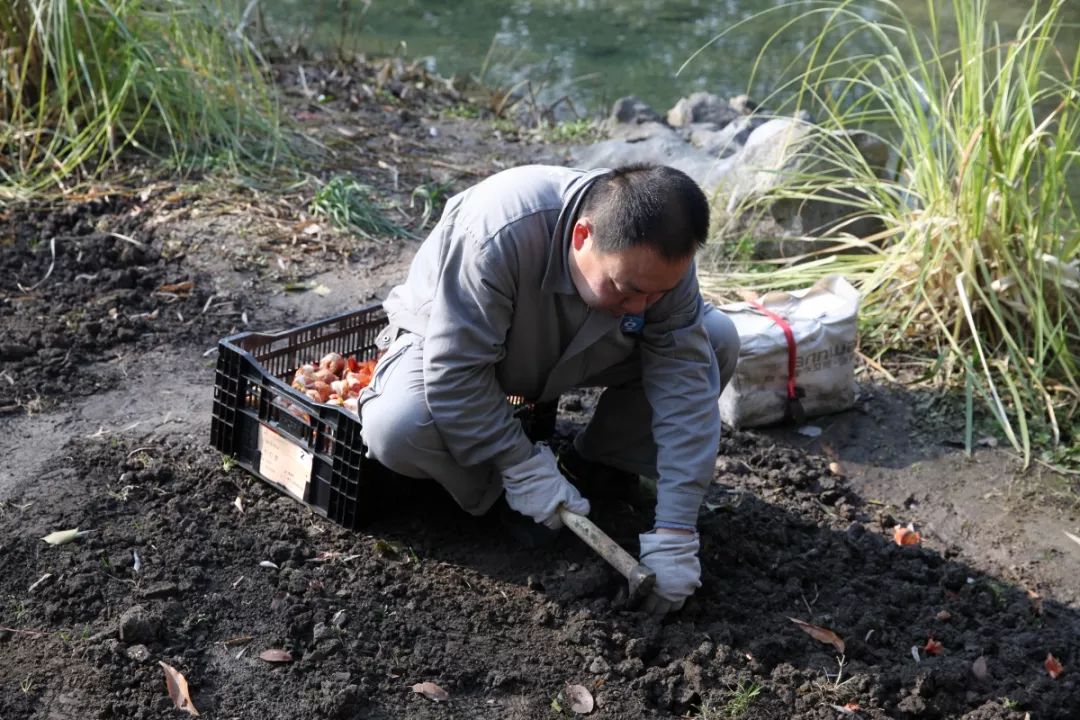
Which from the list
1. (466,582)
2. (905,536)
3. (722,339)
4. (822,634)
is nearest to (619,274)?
(722,339)

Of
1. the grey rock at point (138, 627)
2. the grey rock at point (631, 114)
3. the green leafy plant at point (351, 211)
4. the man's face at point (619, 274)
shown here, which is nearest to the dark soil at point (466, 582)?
the grey rock at point (138, 627)

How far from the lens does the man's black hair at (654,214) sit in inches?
101

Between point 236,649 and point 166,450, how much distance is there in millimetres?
956

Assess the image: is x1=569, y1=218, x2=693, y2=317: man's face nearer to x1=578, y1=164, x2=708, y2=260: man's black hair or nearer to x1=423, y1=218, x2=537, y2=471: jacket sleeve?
x1=578, y1=164, x2=708, y2=260: man's black hair

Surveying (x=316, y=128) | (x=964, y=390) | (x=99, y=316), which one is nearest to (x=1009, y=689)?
(x=964, y=390)

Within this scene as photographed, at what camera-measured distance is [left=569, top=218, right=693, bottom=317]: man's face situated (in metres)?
2.62

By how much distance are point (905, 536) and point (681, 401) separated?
0.95 m

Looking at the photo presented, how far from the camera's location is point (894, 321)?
4.42 meters

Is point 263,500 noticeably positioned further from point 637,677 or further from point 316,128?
point 316,128

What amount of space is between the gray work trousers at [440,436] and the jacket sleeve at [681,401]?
19 centimetres

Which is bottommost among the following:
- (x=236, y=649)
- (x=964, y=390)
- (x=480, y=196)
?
(x=236, y=649)

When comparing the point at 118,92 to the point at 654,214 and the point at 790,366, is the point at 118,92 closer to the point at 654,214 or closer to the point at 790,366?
the point at 790,366

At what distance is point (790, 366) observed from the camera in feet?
12.9

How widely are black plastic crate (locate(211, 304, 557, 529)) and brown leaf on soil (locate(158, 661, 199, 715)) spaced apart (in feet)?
2.21
